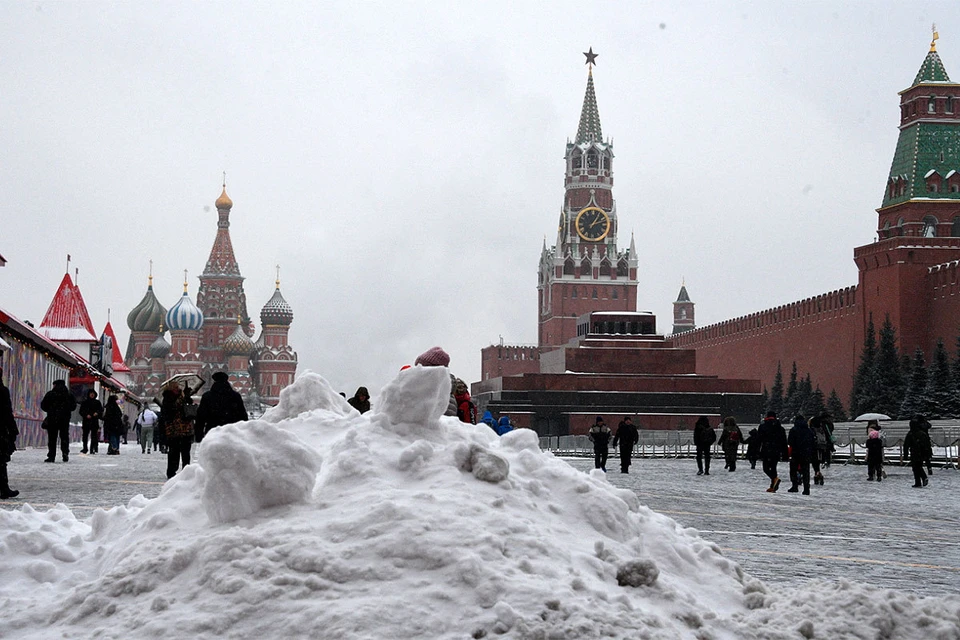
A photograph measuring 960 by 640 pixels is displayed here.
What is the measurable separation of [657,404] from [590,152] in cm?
5049

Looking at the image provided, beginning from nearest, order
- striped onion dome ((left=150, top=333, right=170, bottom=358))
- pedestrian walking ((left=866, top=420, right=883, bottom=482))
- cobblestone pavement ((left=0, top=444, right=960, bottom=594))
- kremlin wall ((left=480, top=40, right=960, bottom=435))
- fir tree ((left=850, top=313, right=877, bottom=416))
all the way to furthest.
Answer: cobblestone pavement ((left=0, top=444, right=960, bottom=594))
pedestrian walking ((left=866, top=420, right=883, bottom=482))
fir tree ((left=850, top=313, right=877, bottom=416))
kremlin wall ((left=480, top=40, right=960, bottom=435))
striped onion dome ((left=150, top=333, right=170, bottom=358))

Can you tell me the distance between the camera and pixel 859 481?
718 inches

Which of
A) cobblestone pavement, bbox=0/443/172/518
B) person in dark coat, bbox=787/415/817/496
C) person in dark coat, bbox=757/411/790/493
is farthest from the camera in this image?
person in dark coat, bbox=757/411/790/493

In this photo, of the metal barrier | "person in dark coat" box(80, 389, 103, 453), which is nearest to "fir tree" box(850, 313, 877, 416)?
the metal barrier

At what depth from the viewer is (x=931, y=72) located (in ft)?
171

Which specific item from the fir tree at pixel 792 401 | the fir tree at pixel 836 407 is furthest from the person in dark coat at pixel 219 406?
the fir tree at pixel 792 401

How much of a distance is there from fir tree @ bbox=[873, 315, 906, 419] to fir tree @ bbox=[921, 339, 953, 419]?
7.12 feet

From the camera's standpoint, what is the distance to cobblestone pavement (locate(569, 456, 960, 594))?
6660 millimetres

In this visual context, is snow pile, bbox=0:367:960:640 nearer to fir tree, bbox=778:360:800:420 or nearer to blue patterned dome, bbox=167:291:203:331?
fir tree, bbox=778:360:800:420

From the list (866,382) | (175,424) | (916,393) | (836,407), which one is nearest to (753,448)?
(175,424)

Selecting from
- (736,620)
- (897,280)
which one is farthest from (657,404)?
(736,620)

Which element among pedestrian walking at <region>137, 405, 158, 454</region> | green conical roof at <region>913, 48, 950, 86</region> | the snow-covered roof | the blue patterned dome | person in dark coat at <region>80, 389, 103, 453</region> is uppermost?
green conical roof at <region>913, 48, 950, 86</region>

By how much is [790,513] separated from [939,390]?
3048 cm

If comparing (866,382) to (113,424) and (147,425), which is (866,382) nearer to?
(147,425)
